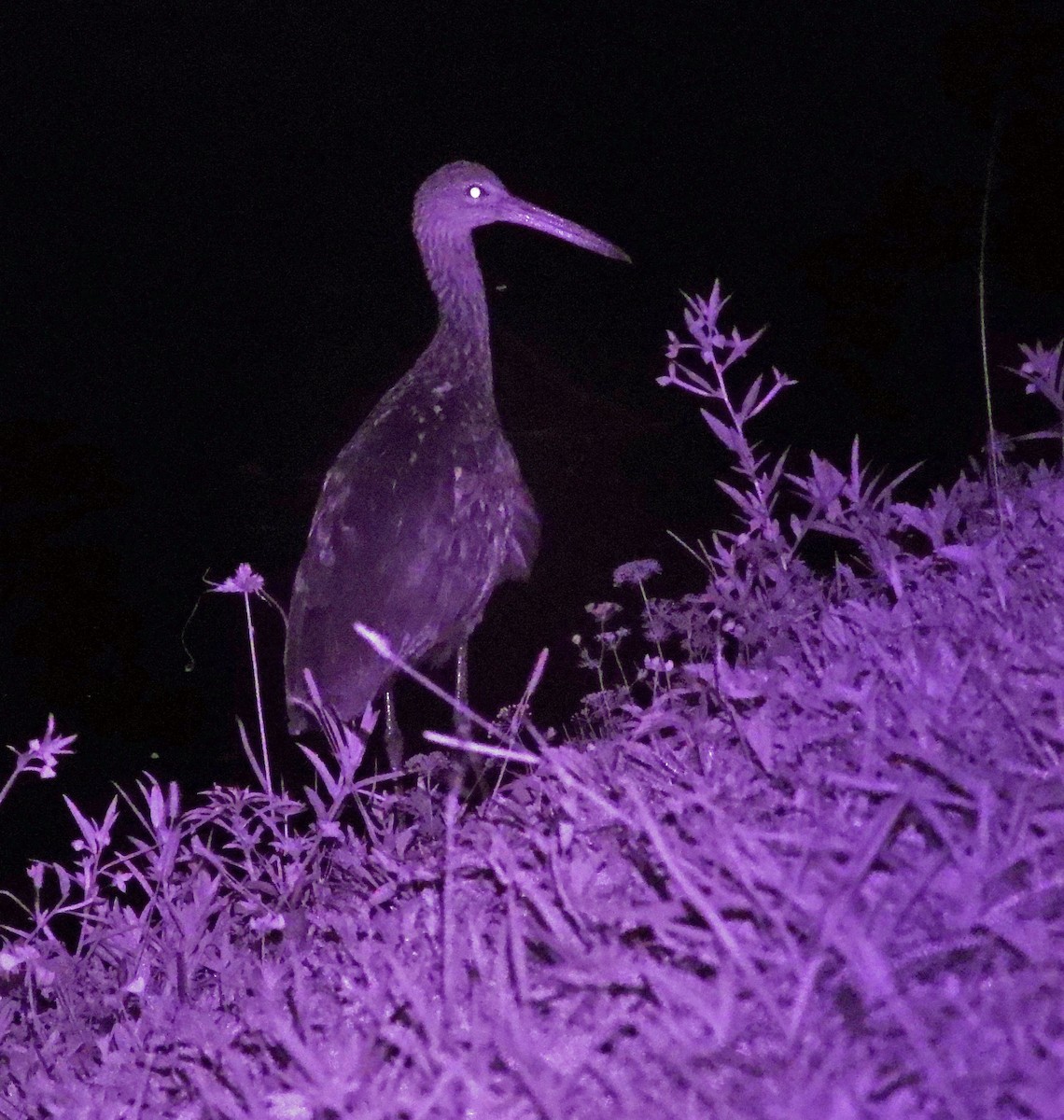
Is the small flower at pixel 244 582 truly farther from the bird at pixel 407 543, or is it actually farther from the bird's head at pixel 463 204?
the bird's head at pixel 463 204

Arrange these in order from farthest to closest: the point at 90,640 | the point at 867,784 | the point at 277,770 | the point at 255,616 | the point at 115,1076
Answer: the point at 255,616 < the point at 90,640 < the point at 277,770 < the point at 115,1076 < the point at 867,784

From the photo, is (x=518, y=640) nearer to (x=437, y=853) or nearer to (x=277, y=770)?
(x=277, y=770)

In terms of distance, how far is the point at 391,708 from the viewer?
18.5 feet

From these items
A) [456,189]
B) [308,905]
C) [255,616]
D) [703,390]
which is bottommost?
[255,616]

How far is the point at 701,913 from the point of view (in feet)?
5.26

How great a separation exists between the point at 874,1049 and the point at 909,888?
22cm

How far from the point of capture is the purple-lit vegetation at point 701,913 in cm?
143

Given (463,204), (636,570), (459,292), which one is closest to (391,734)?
(636,570)

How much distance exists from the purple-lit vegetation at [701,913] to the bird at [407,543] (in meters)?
2.30

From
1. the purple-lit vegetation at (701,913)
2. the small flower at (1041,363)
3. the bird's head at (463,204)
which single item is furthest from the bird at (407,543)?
the small flower at (1041,363)

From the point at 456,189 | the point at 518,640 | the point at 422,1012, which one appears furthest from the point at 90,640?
the point at 422,1012

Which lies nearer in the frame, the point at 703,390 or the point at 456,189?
the point at 703,390

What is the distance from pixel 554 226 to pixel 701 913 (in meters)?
5.61

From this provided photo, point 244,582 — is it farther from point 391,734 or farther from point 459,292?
point 459,292
